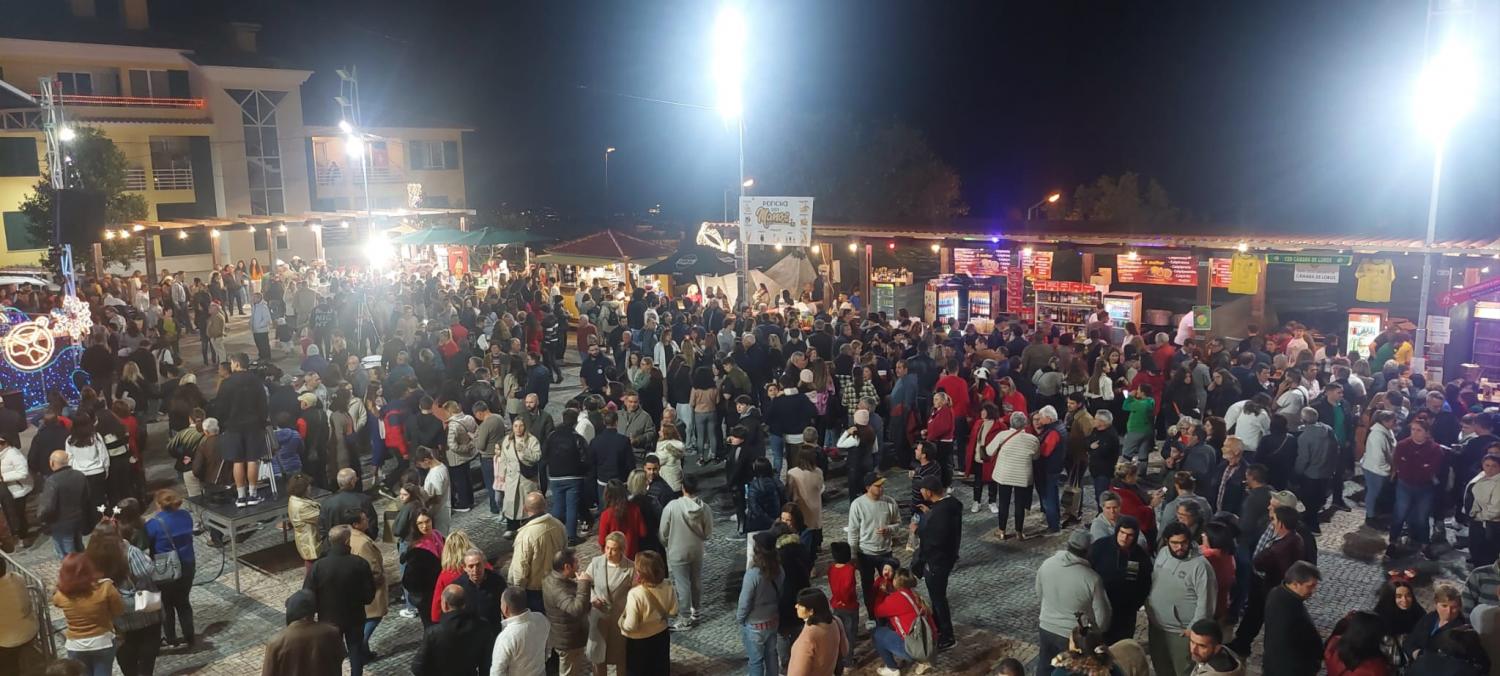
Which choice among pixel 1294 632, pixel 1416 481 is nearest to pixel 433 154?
pixel 1416 481

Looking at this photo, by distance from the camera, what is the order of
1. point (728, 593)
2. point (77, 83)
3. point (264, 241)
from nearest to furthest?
point (728, 593) → point (77, 83) → point (264, 241)

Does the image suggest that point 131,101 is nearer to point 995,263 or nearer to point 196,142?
point 196,142

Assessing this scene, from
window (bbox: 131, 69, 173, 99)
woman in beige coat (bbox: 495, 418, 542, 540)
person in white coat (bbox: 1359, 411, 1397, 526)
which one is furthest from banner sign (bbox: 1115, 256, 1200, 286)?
window (bbox: 131, 69, 173, 99)

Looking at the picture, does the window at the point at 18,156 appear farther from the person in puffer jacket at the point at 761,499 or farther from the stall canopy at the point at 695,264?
the person in puffer jacket at the point at 761,499

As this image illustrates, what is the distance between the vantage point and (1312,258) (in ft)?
52.9

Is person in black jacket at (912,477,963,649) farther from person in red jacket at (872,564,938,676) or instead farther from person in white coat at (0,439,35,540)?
person in white coat at (0,439,35,540)

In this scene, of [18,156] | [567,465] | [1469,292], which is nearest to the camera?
[567,465]

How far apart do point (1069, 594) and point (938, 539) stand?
1262mm

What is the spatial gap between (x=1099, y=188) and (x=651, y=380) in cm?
3770

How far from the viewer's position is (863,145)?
42625mm

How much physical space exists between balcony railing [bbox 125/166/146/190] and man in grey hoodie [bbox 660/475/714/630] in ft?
114

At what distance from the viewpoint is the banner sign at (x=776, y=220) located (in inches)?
703

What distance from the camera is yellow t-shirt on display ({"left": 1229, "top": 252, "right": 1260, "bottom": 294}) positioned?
55.2ft

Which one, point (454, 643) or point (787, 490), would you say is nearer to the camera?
point (454, 643)
